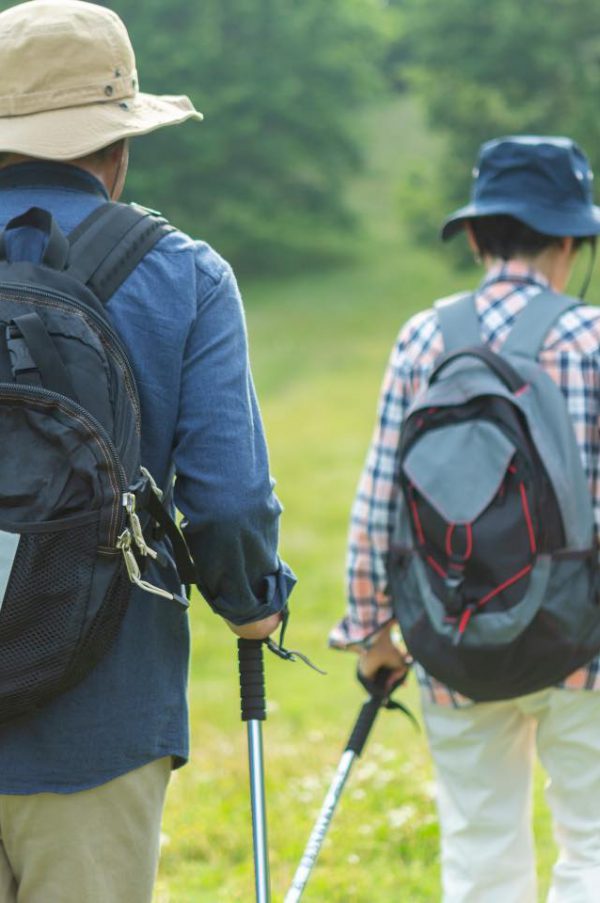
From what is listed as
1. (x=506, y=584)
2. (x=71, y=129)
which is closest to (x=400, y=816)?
(x=506, y=584)

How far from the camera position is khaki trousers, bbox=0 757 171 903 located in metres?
2.29

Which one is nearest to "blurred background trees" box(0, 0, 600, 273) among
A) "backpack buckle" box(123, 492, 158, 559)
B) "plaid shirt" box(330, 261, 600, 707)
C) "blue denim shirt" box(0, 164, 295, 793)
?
"plaid shirt" box(330, 261, 600, 707)

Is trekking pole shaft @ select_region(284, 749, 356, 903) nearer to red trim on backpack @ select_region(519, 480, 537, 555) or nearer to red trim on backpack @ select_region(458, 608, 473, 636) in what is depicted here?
red trim on backpack @ select_region(458, 608, 473, 636)

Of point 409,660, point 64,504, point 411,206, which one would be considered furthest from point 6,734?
point 411,206

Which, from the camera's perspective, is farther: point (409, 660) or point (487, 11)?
point (487, 11)

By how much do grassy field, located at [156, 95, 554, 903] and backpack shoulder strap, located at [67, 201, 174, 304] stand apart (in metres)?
2.43

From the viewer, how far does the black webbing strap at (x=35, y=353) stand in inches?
84.4

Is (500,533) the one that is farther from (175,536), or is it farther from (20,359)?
(20,359)

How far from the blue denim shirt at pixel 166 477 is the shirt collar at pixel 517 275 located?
117 cm

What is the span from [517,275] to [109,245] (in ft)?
Answer: 4.62

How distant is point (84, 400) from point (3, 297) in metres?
0.21

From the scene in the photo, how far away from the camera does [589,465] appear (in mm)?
3213

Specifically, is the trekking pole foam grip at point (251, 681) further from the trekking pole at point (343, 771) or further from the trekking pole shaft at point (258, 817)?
the trekking pole at point (343, 771)

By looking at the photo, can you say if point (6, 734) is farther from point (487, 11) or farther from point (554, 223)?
point (487, 11)
